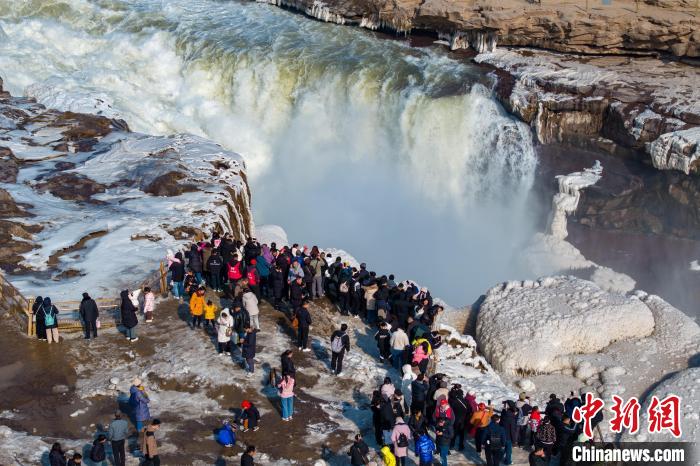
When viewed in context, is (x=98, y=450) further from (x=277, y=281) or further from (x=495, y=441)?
(x=277, y=281)

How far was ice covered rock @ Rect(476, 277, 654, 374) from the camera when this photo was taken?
25.7 m

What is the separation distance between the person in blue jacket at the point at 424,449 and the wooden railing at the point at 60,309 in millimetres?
8497

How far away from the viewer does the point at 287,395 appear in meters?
17.6

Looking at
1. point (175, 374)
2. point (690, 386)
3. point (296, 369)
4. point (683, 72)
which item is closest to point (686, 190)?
point (683, 72)

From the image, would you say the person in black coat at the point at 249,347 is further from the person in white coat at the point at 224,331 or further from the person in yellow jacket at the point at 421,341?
the person in yellow jacket at the point at 421,341

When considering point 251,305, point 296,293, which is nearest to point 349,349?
point 296,293

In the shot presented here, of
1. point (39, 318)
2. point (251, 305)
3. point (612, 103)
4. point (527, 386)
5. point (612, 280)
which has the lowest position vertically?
point (612, 280)

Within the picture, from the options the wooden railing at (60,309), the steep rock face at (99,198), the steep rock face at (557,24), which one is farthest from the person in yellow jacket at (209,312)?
the steep rock face at (557,24)

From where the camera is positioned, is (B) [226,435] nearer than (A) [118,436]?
No

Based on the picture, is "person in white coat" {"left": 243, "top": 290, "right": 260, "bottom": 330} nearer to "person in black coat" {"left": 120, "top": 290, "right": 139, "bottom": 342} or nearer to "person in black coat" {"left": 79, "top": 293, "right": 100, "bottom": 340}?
Result: "person in black coat" {"left": 120, "top": 290, "right": 139, "bottom": 342}

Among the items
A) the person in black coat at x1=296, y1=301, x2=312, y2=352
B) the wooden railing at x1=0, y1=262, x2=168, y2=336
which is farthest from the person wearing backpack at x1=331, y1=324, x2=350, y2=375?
the wooden railing at x1=0, y1=262, x2=168, y2=336

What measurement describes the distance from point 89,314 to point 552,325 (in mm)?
13193

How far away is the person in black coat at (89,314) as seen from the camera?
19.9 meters

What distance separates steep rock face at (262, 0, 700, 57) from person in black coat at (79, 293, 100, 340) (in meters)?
27.5
